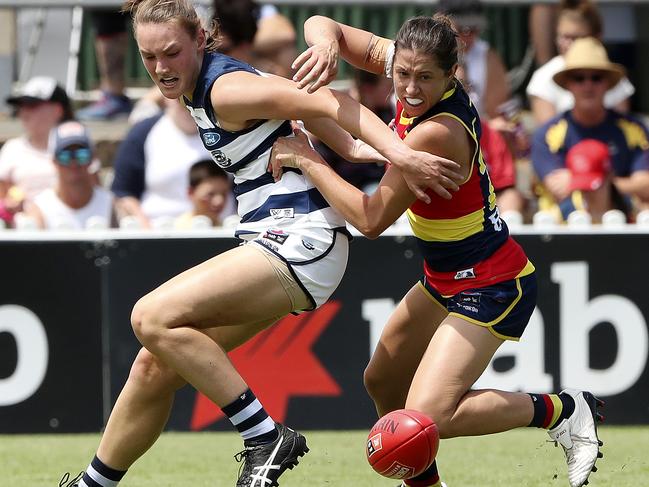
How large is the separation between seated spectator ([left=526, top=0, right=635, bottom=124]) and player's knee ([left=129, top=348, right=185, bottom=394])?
186 inches

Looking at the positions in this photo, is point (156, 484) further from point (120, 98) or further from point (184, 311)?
point (120, 98)

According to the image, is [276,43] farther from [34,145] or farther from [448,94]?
[448,94]

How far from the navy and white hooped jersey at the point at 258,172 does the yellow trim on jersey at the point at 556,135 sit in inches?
147

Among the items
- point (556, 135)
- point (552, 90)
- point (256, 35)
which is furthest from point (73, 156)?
point (552, 90)

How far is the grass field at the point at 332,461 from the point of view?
5.89 m

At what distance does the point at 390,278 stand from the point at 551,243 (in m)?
0.97

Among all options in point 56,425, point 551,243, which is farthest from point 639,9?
point 56,425

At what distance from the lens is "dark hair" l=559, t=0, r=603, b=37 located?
353 inches

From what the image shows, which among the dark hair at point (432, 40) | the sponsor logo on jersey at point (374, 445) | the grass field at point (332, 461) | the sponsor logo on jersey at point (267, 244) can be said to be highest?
the dark hair at point (432, 40)

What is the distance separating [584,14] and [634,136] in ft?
3.70

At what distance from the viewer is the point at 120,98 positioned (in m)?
10.2

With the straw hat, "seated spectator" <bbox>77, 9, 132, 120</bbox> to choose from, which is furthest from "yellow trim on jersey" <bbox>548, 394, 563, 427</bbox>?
"seated spectator" <bbox>77, 9, 132, 120</bbox>

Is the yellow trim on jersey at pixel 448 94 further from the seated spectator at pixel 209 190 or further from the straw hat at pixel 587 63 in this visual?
the straw hat at pixel 587 63

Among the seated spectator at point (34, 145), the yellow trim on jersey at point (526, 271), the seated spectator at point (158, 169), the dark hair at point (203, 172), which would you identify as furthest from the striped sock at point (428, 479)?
the seated spectator at point (34, 145)
